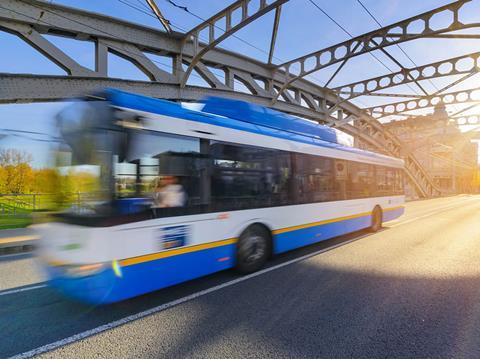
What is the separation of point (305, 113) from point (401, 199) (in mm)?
9998

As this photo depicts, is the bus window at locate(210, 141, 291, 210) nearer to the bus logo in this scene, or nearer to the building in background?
the bus logo

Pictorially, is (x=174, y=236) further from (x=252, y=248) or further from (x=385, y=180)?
(x=385, y=180)

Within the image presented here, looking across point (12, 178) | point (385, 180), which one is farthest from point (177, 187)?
point (12, 178)

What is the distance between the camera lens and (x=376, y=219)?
31.7 ft

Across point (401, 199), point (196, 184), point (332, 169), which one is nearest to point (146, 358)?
point (196, 184)

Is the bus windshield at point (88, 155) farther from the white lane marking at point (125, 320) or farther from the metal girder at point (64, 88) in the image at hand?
the metal girder at point (64, 88)

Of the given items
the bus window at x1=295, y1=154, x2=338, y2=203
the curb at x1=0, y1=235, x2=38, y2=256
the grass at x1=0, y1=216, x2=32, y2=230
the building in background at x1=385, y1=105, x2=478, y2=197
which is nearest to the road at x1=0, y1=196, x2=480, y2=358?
the bus window at x1=295, y1=154, x2=338, y2=203

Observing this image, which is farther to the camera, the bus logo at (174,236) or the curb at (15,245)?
the curb at (15,245)

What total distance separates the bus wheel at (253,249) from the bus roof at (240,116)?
1.96 metres

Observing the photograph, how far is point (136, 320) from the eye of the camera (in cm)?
345

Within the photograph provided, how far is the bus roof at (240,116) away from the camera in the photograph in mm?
3666

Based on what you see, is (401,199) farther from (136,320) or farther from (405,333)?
(136,320)

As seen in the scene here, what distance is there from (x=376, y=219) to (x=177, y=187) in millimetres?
8148

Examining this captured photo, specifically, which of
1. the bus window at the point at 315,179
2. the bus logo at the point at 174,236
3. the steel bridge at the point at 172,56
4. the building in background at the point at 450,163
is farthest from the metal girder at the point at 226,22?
the building in background at the point at 450,163
